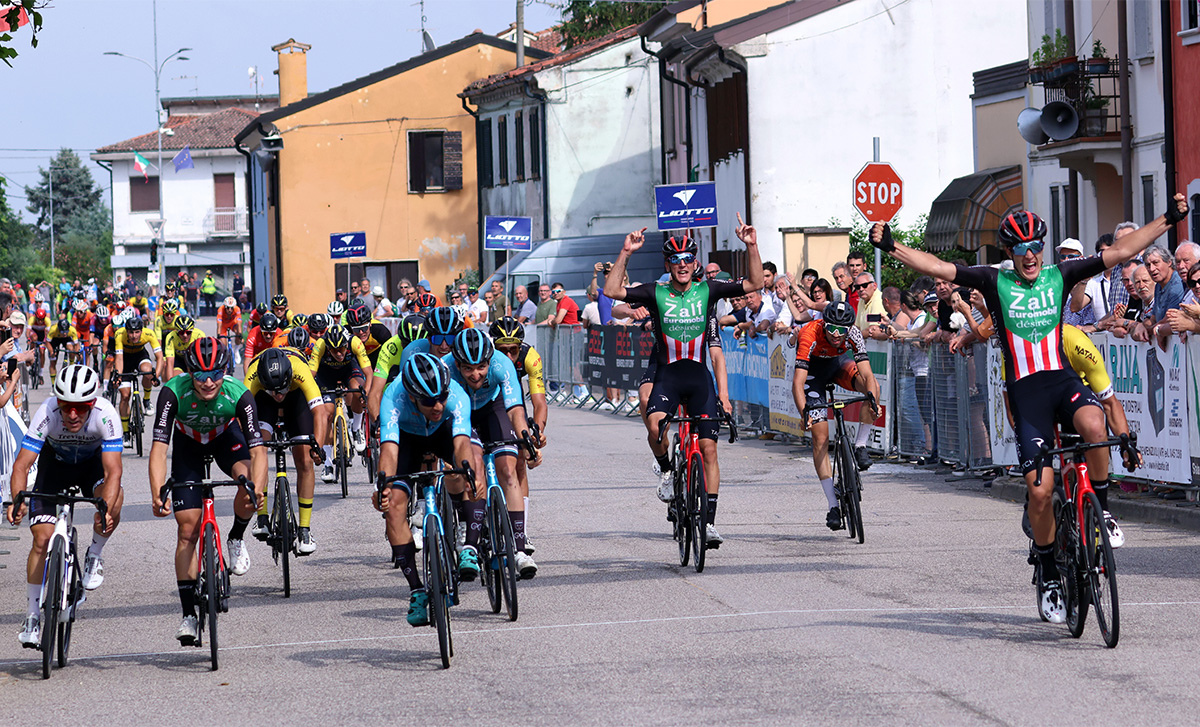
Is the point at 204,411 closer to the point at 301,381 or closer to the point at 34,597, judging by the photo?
the point at 34,597

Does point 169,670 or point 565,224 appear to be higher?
point 565,224

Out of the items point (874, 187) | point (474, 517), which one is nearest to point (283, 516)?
point (474, 517)

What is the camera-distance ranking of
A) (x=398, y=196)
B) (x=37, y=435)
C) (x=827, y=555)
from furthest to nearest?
(x=398, y=196)
(x=827, y=555)
(x=37, y=435)

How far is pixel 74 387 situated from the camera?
905cm

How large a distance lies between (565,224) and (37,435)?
136 ft

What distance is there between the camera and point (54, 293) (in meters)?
80.1

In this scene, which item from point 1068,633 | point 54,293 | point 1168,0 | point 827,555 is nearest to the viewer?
point 1068,633

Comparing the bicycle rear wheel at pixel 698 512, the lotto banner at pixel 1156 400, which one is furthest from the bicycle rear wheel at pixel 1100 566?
the lotto banner at pixel 1156 400

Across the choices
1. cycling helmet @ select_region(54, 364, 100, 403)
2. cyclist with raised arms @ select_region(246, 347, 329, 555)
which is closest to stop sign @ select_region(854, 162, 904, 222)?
cyclist with raised arms @ select_region(246, 347, 329, 555)

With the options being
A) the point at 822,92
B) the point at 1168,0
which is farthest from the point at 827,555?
the point at 822,92

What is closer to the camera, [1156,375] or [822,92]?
[1156,375]

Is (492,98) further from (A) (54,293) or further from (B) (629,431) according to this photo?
(A) (54,293)

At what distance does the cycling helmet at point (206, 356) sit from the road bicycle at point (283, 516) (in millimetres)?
1528

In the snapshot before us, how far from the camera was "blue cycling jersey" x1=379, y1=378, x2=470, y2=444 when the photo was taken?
8.91 m
